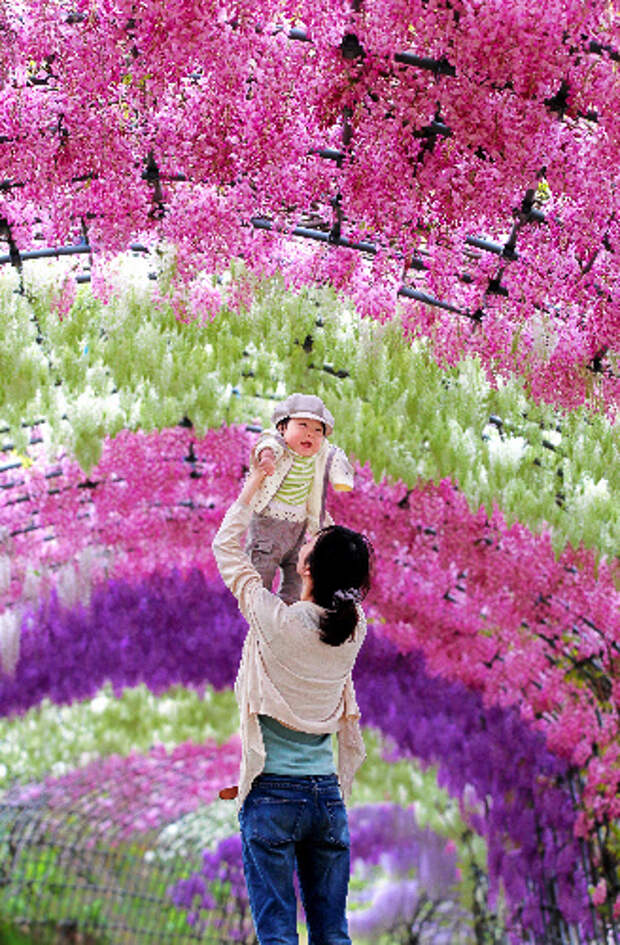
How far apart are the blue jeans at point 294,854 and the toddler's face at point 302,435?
75 centimetres

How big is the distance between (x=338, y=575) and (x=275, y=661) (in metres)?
0.23

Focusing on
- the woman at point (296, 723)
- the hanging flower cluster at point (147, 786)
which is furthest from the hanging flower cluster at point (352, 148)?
the hanging flower cluster at point (147, 786)

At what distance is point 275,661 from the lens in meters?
2.76

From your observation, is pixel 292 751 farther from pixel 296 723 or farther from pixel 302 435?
pixel 302 435

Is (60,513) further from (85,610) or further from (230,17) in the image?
(230,17)

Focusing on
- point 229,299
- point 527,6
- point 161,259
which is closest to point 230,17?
point 527,6

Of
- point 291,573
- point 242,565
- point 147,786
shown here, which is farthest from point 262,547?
point 147,786

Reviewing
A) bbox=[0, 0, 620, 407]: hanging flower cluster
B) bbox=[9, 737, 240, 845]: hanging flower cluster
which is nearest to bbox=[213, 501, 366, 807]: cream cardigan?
bbox=[0, 0, 620, 407]: hanging flower cluster

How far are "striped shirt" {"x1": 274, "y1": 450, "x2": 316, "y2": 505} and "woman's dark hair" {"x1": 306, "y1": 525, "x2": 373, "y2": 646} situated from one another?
0.31m

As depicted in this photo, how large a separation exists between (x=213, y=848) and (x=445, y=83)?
36.9 feet

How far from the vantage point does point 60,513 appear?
31.3 feet

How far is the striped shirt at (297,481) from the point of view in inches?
118

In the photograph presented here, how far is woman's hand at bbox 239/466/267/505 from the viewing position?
2822 mm

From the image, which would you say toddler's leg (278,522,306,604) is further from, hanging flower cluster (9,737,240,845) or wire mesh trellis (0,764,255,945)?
hanging flower cluster (9,737,240,845)
